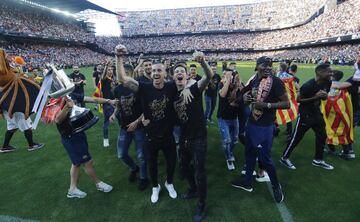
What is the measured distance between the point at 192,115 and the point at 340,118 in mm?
4256

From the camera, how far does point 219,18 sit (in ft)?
229

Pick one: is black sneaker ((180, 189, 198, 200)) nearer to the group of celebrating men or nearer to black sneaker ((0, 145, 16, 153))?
the group of celebrating men

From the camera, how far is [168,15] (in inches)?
2908

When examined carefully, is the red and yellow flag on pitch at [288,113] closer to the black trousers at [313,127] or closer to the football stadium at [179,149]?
the football stadium at [179,149]

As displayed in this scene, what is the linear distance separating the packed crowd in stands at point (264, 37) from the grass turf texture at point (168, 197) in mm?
40155

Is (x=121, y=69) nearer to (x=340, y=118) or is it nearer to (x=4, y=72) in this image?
(x=4, y=72)

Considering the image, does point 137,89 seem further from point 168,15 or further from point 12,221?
point 168,15

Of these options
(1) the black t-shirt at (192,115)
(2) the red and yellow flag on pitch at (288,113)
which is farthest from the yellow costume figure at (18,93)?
(2) the red and yellow flag on pitch at (288,113)

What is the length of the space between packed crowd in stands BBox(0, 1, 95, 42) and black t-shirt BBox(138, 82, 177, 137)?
42.3 m

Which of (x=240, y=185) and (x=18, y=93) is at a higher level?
(x=18, y=93)

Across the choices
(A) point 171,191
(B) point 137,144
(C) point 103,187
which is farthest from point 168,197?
(C) point 103,187

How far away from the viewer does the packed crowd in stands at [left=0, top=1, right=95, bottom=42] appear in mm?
40275

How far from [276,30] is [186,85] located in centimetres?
6622

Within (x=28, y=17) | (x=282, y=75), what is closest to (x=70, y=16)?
(x=28, y=17)
